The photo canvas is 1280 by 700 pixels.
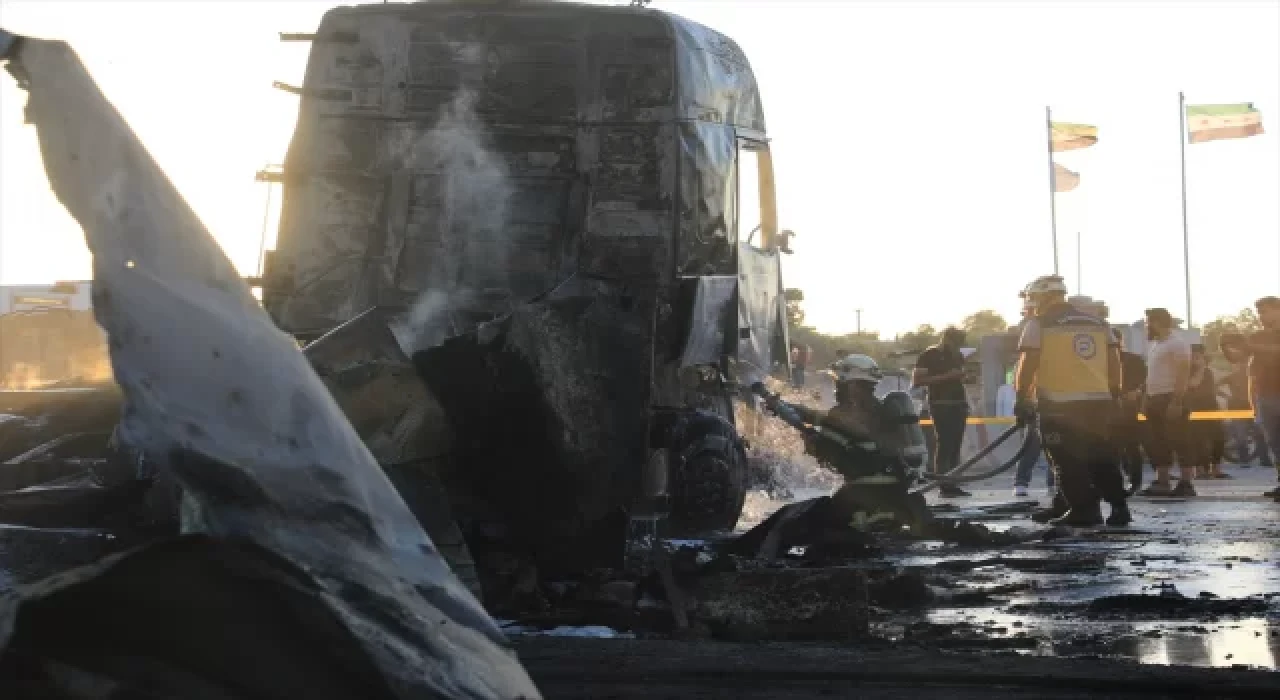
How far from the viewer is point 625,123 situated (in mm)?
9102

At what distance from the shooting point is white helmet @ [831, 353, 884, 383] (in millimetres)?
9688

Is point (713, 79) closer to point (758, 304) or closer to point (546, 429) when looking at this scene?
point (758, 304)

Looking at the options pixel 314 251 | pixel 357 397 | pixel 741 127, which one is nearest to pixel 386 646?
pixel 357 397

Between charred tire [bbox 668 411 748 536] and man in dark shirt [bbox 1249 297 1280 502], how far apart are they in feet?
21.3

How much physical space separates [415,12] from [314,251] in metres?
1.45

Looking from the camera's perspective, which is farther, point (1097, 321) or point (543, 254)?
point (1097, 321)

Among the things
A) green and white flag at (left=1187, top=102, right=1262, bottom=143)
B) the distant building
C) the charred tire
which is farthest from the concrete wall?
green and white flag at (left=1187, top=102, right=1262, bottom=143)

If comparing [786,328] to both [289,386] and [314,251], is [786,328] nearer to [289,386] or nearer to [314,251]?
[314,251]

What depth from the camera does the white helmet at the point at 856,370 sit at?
31.8 feet

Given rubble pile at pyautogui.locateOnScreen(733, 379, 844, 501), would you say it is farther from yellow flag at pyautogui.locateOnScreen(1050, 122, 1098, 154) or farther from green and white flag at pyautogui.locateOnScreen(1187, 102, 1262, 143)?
green and white flag at pyautogui.locateOnScreen(1187, 102, 1262, 143)

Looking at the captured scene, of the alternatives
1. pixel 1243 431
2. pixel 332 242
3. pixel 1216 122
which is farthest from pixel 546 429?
pixel 1216 122

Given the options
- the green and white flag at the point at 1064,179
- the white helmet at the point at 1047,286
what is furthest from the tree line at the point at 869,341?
the white helmet at the point at 1047,286

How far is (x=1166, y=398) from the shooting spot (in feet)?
49.3

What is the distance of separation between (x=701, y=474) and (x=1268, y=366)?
6.84m
